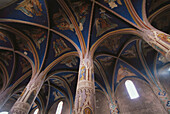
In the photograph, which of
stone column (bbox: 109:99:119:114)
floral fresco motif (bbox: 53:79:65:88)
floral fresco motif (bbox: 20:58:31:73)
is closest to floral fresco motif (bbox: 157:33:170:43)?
stone column (bbox: 109:99:119:114)

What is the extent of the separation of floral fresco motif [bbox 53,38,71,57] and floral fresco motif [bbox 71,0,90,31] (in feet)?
7.21

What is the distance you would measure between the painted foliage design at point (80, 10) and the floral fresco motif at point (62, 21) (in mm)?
851

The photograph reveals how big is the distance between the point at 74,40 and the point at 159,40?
6.08m

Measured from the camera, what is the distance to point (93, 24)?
8695mm

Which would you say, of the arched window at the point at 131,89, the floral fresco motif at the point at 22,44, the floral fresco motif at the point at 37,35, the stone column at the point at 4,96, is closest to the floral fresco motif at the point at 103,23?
the floral fresco motif at the point at 37,35

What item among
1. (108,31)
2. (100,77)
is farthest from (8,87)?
(108,31)

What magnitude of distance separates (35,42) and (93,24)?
570 cm

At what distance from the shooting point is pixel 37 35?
9.50 meters

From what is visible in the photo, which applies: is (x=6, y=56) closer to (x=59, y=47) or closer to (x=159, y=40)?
(x=59, y=47)

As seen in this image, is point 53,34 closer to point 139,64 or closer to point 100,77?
point 100,77

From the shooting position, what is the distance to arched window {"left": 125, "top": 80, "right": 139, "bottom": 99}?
9.47 meters

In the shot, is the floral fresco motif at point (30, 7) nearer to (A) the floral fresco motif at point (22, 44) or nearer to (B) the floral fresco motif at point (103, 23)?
(A) the floral fresco motif at point (22, 44)

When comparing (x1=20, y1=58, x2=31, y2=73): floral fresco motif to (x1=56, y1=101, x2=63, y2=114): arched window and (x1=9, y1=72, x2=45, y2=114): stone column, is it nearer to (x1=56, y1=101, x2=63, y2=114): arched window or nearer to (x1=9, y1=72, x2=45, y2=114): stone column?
(x1=9, y1=72, x2=45, y2=114): stone column

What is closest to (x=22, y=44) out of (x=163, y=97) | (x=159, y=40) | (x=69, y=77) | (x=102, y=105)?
(x=69, y=77)
